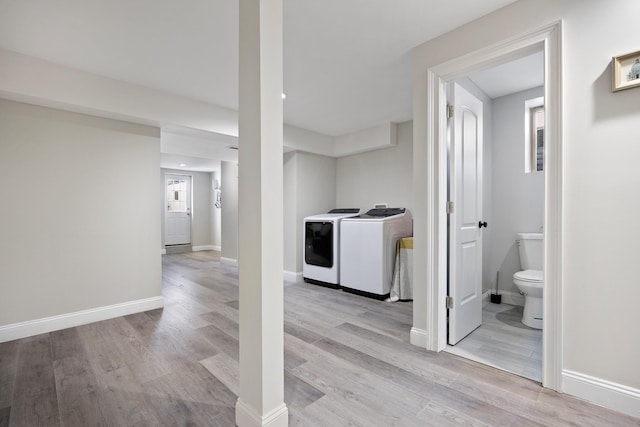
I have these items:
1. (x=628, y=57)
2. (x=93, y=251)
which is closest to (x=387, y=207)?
(x=628, y=57)

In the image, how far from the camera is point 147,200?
312 cm

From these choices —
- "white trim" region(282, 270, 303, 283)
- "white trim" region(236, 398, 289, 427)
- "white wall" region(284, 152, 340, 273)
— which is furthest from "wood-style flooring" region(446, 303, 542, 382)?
"white wall" region(284, 152, 340, 273)

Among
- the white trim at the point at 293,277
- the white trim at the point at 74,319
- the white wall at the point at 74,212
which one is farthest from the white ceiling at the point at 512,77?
the white trim at the point at 74,319

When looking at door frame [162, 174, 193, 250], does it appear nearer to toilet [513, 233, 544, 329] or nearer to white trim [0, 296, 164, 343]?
white trim [0, 296, 164, 343]

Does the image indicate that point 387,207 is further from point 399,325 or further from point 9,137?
point 9,137

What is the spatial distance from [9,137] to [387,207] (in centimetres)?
412

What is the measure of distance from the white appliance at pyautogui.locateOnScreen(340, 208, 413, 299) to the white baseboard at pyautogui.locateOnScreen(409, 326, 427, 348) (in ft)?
3.98

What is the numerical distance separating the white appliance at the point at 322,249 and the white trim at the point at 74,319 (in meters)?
→ 2.00

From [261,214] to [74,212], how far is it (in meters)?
2.49

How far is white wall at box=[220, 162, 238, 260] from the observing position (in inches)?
244

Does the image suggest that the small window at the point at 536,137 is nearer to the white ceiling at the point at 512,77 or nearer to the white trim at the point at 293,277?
the white ceiling at the point at 512,77

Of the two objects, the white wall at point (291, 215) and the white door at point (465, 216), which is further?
the white wall at point (291, 215)

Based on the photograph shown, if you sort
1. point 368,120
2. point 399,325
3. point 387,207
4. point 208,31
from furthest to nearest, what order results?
point 387,207 < point 368,120 < point 399,325 < point 208,31

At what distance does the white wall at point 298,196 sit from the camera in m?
4.48
